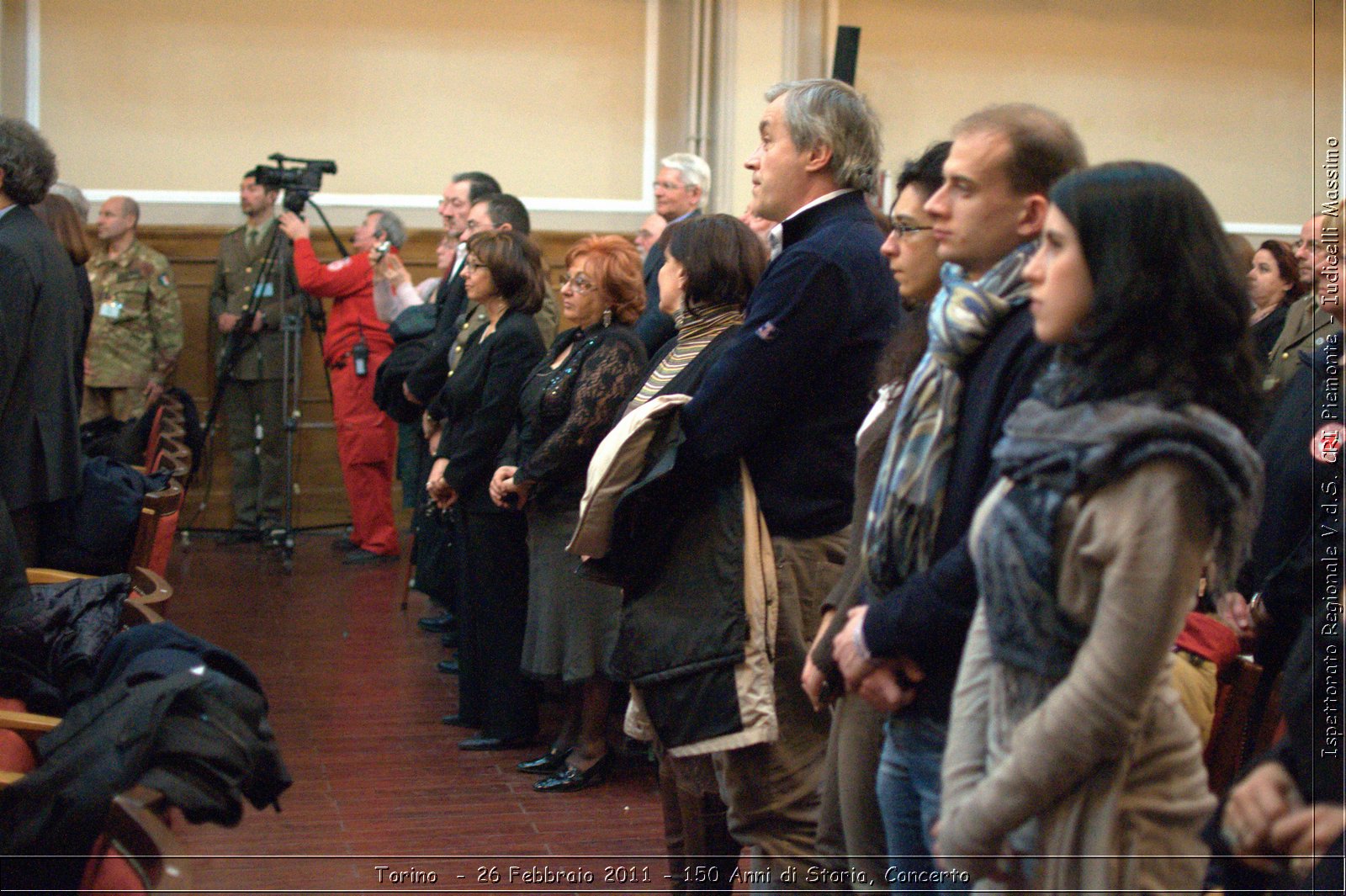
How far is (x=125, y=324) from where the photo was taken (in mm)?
7262

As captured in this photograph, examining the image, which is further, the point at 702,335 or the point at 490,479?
the point at 490,479

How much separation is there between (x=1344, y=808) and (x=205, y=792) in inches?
52.7

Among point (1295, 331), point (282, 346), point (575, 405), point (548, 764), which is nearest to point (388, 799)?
point (548, 764)

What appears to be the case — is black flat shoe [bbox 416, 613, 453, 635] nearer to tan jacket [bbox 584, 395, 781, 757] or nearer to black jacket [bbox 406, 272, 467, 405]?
black jacket [bbox 406, 272, 467, 405]

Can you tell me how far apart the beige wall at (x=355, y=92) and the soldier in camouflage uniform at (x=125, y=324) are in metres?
0.68

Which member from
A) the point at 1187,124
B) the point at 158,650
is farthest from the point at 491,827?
the point at 1187,124

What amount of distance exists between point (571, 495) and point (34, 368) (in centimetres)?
141

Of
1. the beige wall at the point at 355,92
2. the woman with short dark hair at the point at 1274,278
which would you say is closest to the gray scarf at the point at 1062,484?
the woman with short dark hair at the point at 1274,278

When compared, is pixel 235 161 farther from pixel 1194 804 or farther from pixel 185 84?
pixel 1194 804

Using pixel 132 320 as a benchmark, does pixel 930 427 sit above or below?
above

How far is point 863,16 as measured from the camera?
321 inches

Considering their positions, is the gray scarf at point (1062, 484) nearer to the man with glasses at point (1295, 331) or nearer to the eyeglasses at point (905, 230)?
the eyeglasses at point (905, 230)

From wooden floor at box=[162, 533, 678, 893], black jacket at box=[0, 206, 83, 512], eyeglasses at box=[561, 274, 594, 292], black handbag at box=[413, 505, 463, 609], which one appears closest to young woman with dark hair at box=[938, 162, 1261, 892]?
wooden floor at box=[162, 533, 678, 893]

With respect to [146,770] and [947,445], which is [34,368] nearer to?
[146,770]
